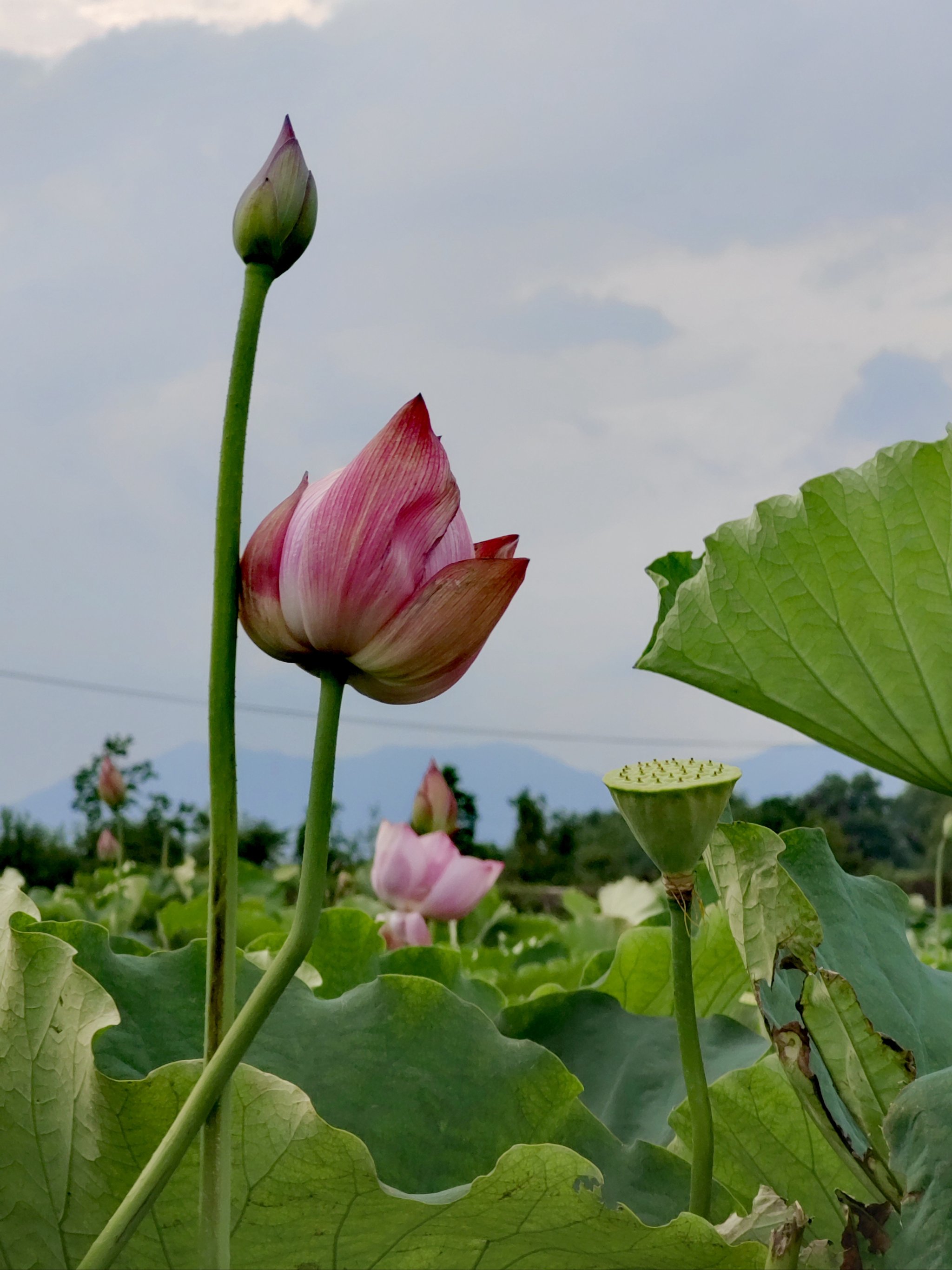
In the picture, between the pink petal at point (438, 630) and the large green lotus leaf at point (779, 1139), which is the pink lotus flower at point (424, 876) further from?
the pink petal at point (438, 630)

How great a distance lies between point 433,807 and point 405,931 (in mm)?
257

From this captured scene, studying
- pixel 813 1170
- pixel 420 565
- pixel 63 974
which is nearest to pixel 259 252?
pixel 420 565

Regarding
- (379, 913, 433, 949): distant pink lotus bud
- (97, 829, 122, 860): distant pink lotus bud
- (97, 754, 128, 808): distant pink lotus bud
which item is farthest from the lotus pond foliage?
(97, 829, 122, 860): distant pink lotus bud

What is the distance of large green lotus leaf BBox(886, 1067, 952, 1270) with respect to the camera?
281 millimetres

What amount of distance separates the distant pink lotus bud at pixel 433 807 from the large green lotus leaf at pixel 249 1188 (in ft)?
3.58

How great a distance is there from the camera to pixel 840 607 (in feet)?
1.49

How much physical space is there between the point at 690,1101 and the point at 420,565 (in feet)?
0.52

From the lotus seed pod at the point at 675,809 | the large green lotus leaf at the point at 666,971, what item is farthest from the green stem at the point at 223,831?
the large green lotus leaf at the point at 666,971

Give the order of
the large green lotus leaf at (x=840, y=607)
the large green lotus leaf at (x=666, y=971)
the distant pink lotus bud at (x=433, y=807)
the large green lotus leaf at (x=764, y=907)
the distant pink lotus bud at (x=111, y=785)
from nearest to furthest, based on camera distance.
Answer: the large green lotus leaf at (x=764, y=907), the large green lotus leaf at (x=840, y=607), the large green lotus leaf at (x=666, y=971), the distant pink lotus bud at (x=433, y=807), the distant pink lotus bud at (x=111, y=785)

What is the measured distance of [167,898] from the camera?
233 cm

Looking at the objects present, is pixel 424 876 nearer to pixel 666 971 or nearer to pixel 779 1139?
pixel 666 971

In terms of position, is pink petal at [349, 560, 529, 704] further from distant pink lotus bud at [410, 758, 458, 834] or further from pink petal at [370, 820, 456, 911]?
distant pink lotus bud at [410, 758, 458, 834]

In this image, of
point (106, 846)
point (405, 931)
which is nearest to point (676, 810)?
point (405, 931)

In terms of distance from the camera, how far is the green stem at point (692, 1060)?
0.31 meters
